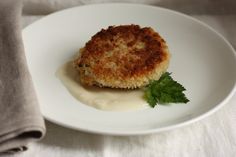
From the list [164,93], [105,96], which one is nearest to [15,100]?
[105,96]

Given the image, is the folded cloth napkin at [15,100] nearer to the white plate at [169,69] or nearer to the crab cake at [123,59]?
the white plate at [169,69]

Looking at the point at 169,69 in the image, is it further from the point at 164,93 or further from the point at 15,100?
the point at 15,100

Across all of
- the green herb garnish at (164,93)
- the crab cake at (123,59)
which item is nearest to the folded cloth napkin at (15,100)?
the crab cake at (123,59)

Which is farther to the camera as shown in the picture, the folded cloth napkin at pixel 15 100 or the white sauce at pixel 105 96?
the white sauce at pixel 105 96

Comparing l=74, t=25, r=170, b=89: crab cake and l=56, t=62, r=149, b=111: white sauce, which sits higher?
l=74, t=25, r=170, b=89: crab cake

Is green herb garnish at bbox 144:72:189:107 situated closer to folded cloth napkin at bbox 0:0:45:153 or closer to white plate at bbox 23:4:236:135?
white plate at bbox 23:4:236:135

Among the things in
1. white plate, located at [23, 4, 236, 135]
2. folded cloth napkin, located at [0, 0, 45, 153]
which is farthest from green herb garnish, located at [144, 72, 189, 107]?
folded cloth napkin, located at [0, 0, 45, 153]
